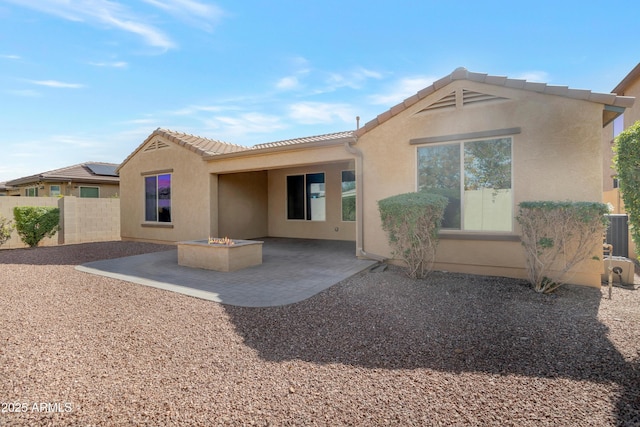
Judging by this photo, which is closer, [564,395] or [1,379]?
[564,395]

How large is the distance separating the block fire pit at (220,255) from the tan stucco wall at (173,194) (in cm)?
326

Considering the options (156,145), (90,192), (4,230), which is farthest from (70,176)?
(156,145)

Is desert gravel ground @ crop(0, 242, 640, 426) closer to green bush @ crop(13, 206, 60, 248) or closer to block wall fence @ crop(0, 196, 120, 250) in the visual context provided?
green bush @ crop(13, 206, 60, 248)

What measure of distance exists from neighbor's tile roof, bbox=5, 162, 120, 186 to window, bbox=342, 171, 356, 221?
17.9 m

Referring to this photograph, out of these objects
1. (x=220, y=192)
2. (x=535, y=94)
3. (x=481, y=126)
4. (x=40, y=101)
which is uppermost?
(x=40, y=101)

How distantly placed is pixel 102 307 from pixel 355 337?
4128 mm

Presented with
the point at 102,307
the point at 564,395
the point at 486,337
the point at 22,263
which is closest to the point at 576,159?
the point at 486,337

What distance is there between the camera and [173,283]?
6559 millimetres

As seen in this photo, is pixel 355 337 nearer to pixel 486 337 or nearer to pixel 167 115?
pixel 486 337

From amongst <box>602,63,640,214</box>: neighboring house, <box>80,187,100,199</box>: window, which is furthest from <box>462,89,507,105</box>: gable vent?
<box>80,187,100,199</box>: window

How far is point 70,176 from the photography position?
1980 cm

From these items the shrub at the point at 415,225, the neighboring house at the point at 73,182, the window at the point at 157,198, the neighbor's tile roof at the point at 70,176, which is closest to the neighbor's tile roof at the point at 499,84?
the shrub at the point at 415,225

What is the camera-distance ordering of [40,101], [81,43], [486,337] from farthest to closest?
[40,101], [81,43], [486,337]

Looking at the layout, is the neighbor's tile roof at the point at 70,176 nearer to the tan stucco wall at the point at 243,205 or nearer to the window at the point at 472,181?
the tan stucco wall at the point at 243,205
